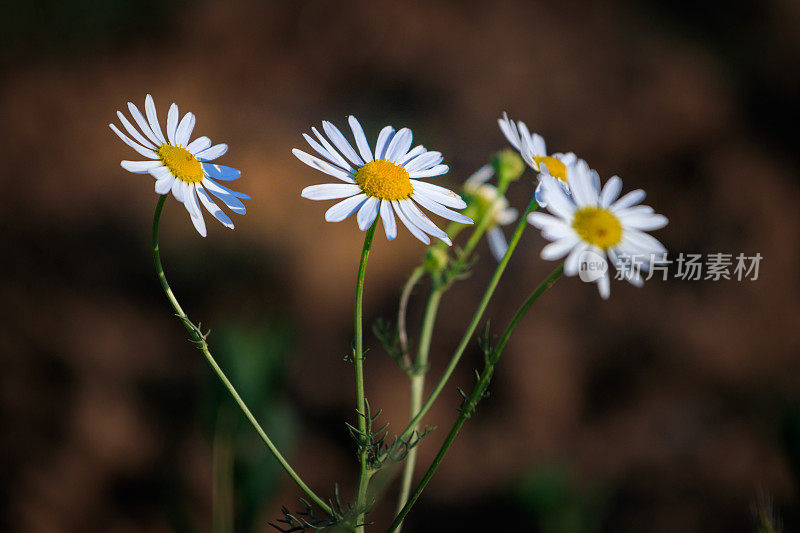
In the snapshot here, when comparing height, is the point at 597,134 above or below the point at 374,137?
above

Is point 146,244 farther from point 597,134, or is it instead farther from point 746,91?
point 746,91

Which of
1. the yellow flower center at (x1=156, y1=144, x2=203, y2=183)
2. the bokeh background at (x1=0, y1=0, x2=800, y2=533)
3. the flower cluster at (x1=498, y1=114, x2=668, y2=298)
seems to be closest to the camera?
the flower cluster at (x1=498, y1=114, x2=668, y2=298)

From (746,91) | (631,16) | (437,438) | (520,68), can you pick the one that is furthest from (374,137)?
(746,91)

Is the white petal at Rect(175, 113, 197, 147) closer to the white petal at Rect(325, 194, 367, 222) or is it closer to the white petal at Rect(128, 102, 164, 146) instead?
the white petal at Rect(128, 102, 164, 146)

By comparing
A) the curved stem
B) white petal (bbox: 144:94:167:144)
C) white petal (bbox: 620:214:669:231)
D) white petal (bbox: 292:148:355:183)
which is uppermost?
white petal (bbox: 620:214:669:231)

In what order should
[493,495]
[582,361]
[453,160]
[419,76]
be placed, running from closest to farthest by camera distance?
[493,495] < [582,361] < [453,160] < [419,76]

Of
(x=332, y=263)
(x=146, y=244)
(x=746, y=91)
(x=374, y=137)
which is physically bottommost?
(x=146, y=244)

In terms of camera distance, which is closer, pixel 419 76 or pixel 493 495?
pixel 493 495

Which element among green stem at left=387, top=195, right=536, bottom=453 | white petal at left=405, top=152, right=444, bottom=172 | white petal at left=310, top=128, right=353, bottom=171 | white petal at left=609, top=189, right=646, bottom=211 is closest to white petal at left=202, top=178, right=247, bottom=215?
white petal at left=310, top=128, right=353, bottom=171
